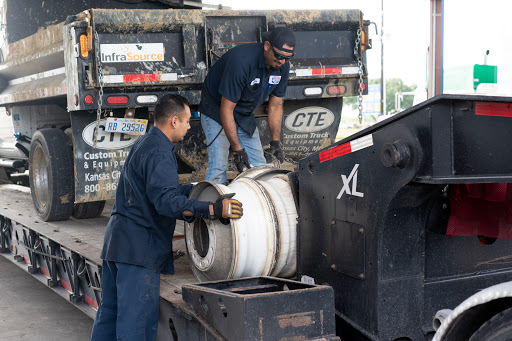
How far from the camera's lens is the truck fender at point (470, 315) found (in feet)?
6.61

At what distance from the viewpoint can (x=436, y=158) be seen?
2176 millimetres

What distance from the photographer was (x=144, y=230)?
3.29 metres

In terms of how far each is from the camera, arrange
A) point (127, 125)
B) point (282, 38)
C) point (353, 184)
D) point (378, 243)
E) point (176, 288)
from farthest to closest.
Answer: point (127, 125)
point (282, 38)
point (176, 288)
point (353, 184)
point (378, 243)

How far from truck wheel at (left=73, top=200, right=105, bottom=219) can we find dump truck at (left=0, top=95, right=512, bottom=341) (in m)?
2.66

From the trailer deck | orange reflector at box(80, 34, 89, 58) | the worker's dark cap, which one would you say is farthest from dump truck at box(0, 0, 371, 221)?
the worker's dark cap

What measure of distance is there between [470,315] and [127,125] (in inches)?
138

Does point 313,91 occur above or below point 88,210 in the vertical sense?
above

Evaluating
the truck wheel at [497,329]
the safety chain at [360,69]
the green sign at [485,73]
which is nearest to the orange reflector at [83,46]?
the safety chain at [360,69]

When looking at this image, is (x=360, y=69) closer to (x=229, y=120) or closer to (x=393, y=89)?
(x=229, y=120)

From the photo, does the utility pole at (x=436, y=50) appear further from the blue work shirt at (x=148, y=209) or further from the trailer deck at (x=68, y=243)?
the blue work shirt at (x=148, y=209)

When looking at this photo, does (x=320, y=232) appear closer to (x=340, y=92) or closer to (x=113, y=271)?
(x=113, y=271)

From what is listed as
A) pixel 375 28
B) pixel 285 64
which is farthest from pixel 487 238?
pixel 375 28

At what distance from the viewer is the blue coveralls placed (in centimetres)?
314

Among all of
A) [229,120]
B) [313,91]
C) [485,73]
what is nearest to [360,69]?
[313,91]
